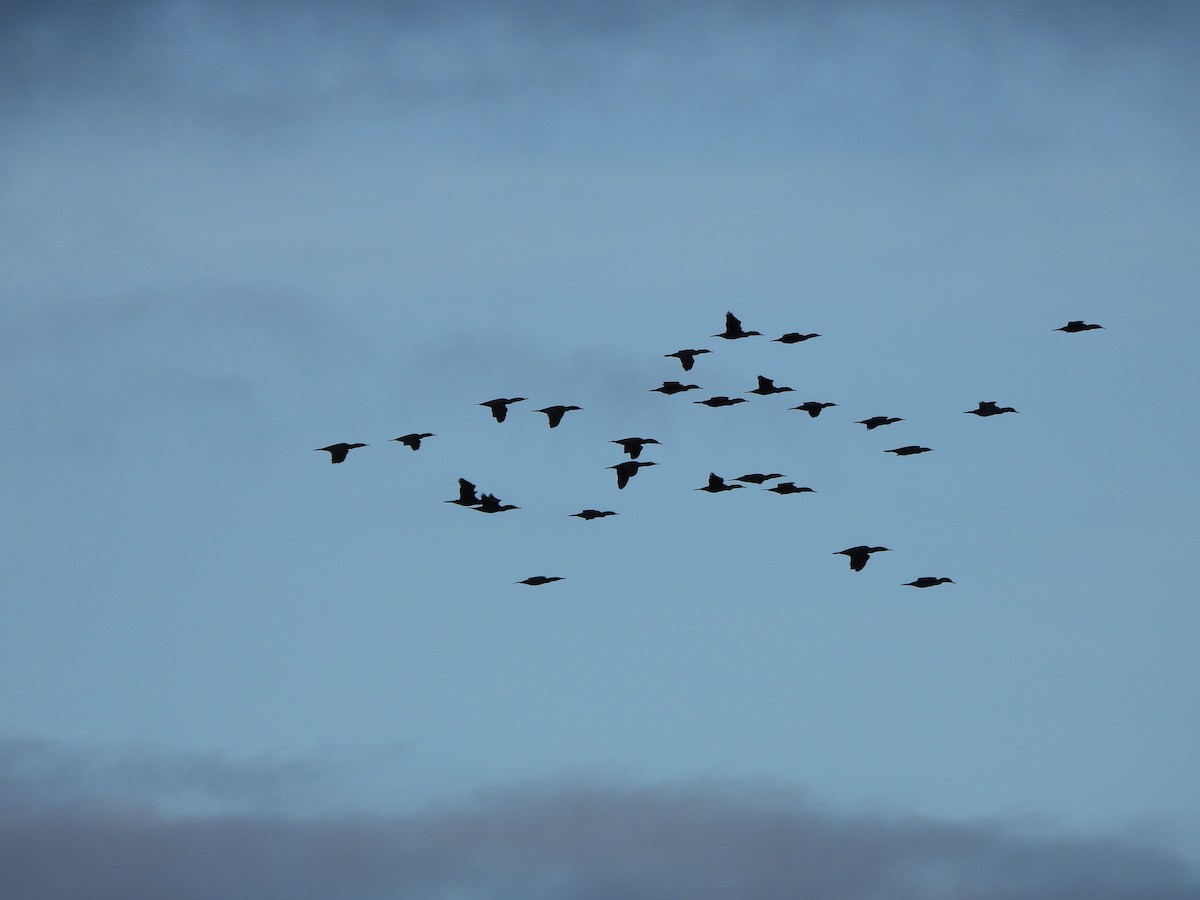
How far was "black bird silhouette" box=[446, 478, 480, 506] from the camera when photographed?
348 feet

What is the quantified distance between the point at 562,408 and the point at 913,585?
2131 cm

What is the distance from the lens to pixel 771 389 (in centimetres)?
11375

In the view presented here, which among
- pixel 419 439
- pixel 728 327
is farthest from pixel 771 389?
pixel 419 439

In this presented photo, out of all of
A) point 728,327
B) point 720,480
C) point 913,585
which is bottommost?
point 913,585

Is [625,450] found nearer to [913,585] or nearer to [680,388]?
[680,388]

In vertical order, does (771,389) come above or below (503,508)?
above

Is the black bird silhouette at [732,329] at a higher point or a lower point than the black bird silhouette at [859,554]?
higher

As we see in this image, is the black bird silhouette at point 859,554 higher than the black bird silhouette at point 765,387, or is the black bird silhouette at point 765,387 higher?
the black bird silhouette at point 765,387

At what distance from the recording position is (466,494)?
107 m

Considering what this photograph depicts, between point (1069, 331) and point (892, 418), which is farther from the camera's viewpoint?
point (892, 418)

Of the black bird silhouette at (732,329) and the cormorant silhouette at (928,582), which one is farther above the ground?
the black bird silhouette at (732,329)

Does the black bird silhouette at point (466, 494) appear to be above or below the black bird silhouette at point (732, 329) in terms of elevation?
below

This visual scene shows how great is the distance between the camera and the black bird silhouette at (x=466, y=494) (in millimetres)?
106188

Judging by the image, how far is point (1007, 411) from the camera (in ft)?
360
